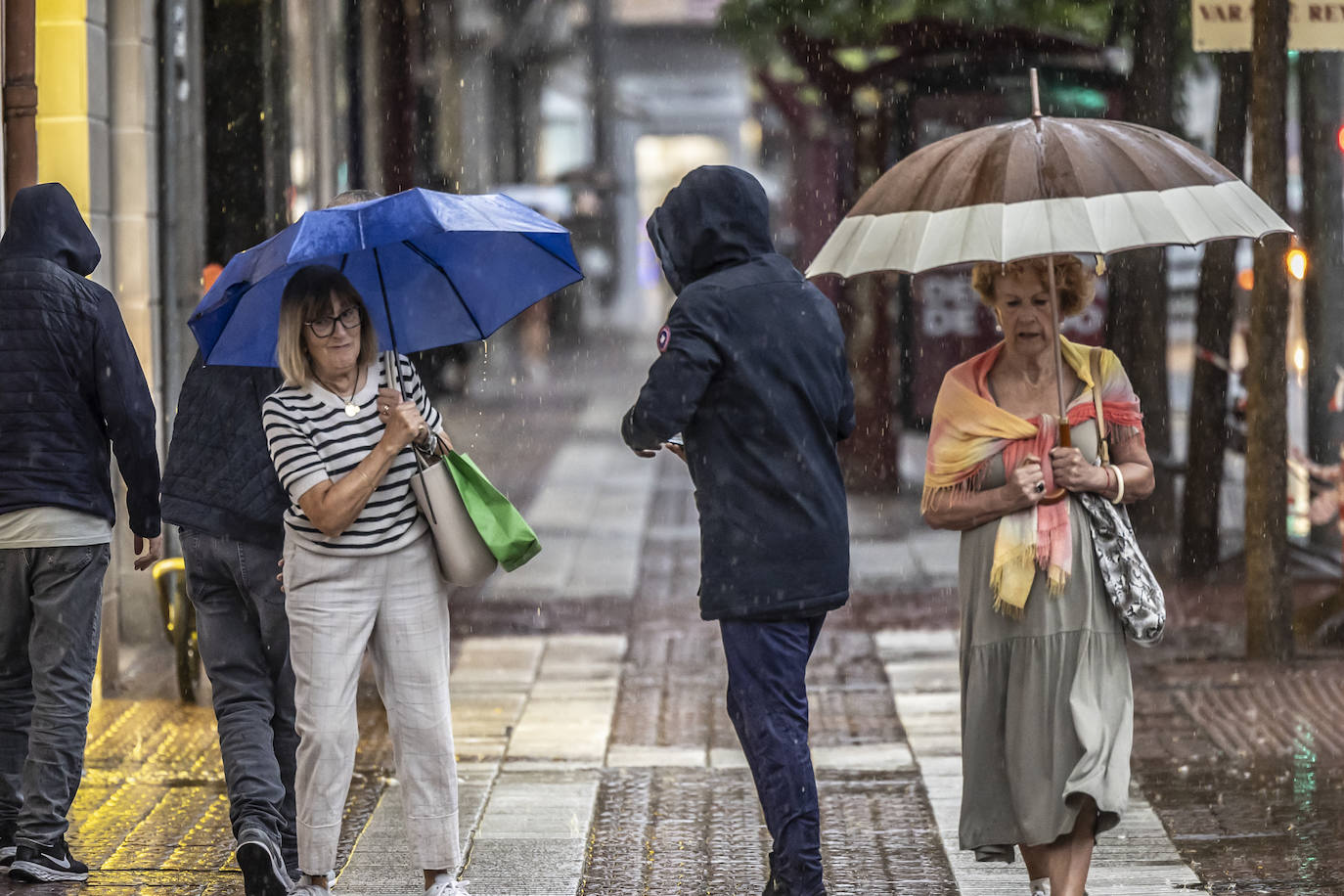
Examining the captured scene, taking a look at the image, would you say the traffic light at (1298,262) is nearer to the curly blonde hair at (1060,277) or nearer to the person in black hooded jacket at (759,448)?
the curly blonde hair at (1060,277)

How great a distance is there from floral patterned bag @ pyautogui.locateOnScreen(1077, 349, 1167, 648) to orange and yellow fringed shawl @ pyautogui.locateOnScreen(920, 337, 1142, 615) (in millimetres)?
74

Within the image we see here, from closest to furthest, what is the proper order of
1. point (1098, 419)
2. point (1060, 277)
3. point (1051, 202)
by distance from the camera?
point (1051, 202)
point (1098, 419)
point (1060, 277)

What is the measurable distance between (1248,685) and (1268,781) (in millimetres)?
1474

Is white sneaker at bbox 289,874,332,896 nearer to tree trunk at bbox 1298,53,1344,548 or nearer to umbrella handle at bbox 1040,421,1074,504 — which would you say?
umbrella handle at bbox 1040,421,1074,504

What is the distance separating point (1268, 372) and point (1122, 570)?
404cm

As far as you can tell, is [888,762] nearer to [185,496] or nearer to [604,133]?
[185,496]

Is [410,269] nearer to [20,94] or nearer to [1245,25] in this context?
[20,94]

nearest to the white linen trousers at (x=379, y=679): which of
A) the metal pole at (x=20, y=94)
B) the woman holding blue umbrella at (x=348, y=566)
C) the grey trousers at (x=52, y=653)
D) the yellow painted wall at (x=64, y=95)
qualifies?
the woman holding blue umbrella at (x=348, y=566)

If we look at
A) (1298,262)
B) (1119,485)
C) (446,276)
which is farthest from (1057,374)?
(1298,262)

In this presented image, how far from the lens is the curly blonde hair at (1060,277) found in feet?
15.6

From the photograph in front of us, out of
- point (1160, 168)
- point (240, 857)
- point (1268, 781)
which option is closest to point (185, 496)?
point (240, 857)

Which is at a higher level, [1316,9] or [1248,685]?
[1316,9]

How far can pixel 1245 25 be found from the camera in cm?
879

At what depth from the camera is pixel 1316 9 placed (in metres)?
8.62
